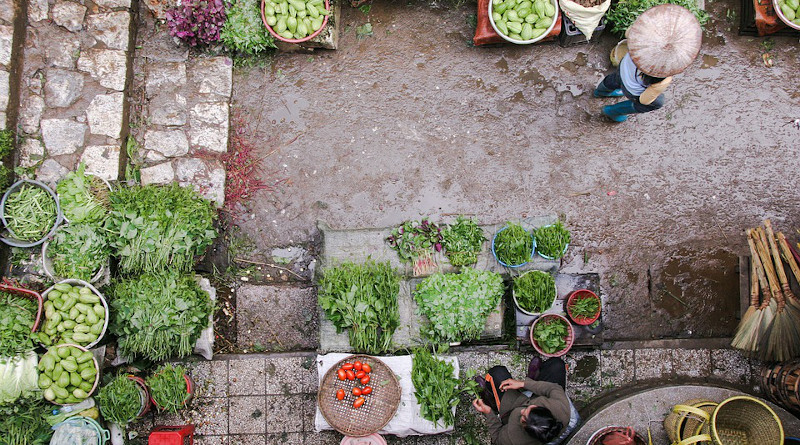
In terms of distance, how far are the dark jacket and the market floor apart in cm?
115

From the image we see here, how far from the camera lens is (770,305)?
4.54 meters

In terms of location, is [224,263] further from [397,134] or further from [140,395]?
[397,134]

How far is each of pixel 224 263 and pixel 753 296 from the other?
16.0 ft

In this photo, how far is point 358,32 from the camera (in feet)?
17.1

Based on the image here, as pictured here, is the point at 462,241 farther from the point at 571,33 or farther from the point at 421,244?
the point at 571,33

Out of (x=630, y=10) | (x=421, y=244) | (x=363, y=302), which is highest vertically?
(x=630, y=10)

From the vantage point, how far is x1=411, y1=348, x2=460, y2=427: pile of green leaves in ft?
13.9

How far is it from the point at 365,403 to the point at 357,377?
229 millimetres

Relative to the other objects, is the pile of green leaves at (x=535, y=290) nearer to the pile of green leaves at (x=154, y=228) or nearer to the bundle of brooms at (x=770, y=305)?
the bundle of brooms at (x=770, y=305)

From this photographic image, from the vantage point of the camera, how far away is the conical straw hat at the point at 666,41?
12.9 feet

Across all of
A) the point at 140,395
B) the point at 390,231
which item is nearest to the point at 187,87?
the point at 390,231

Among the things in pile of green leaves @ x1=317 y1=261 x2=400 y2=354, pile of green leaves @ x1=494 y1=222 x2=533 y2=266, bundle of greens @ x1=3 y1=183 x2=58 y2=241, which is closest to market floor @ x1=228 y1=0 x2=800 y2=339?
pile of green leaves @ x1=494 y1=222 x2=533 y2=266

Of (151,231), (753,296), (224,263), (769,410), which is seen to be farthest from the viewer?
(224,263)

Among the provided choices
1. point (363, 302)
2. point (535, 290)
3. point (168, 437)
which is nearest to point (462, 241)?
point (535, 290)
